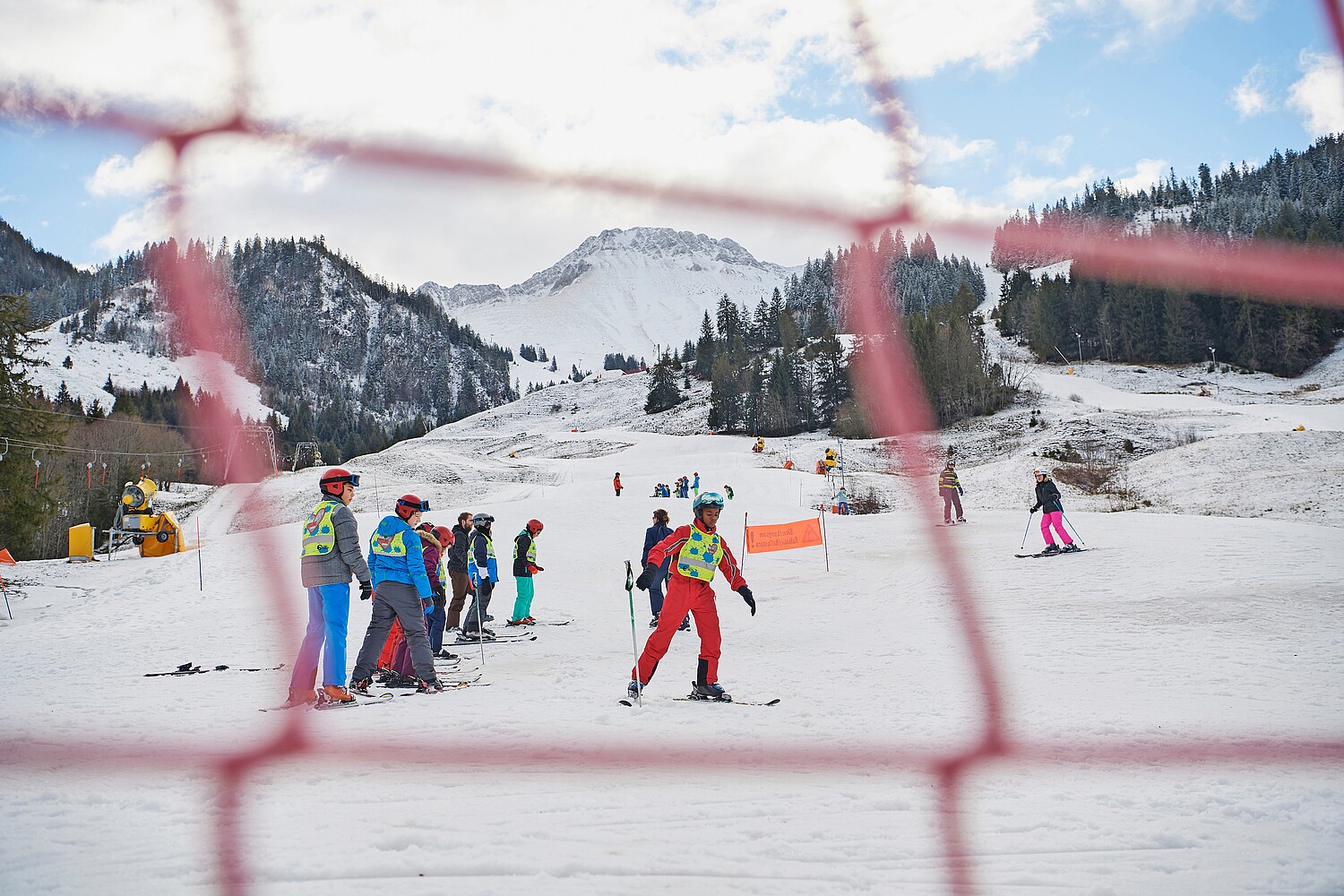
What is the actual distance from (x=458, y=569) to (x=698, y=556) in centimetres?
594

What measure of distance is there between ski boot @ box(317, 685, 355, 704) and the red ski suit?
2.48 metres

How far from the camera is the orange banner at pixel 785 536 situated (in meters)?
19.9

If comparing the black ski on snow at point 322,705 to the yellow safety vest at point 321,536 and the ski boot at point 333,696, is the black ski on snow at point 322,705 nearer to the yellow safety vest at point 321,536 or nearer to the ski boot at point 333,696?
the ski boot at point 333,696

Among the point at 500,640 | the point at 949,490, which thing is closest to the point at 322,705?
the point at 500,640

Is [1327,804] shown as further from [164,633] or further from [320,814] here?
[164,633]

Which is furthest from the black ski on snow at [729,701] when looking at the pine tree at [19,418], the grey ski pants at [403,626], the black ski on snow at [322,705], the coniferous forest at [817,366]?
the coniferous forest at [817,366]

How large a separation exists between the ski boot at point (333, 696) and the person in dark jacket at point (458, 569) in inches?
206

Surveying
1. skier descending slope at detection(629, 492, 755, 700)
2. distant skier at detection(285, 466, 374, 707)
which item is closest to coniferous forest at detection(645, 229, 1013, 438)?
skier descending slope at detection(629, 492, 755, 700)

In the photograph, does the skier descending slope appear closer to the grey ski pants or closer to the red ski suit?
the red ski suit

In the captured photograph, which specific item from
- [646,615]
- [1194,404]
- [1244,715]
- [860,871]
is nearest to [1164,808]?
[860,871]

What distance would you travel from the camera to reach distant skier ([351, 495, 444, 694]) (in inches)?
307

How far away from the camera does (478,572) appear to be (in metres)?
12.7

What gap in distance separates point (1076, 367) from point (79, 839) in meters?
108

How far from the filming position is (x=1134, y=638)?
32.6ft
